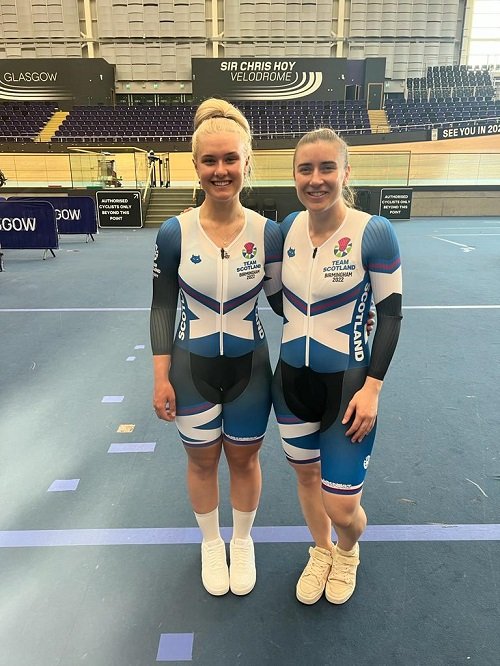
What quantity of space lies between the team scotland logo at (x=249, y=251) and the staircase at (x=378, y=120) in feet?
75.3

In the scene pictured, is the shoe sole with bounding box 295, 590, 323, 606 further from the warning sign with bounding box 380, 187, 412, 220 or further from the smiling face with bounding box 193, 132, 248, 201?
the warning sign with bounding box 380, 187, 412, 220

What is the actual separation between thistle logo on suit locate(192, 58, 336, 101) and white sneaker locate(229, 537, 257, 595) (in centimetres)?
2429

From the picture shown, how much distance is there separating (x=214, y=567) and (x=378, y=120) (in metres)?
25.2

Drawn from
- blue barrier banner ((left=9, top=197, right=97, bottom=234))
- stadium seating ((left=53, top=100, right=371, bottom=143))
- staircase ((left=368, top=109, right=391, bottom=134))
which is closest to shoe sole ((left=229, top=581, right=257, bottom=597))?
blue barrier banner ((left=9, top=197, right=97, bottom=234))

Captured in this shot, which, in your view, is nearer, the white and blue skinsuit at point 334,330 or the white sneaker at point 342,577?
the white and blue skinsuit at point 334,330

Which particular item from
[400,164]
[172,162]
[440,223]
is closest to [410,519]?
[440,223]

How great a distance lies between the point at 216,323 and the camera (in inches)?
67.3

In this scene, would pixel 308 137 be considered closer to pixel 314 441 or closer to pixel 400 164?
pixel 314 441

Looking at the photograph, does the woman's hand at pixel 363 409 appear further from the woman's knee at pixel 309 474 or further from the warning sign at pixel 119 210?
the warning sign at pixel 119 210

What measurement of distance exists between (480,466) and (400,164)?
14.4m

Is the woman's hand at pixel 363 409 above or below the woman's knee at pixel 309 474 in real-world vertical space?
above

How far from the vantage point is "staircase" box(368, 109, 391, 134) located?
22.1 m

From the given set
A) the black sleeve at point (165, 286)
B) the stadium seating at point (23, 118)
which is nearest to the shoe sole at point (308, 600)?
the black sleeve at point (165, 286)

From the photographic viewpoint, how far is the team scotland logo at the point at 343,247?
1544 millimetres
